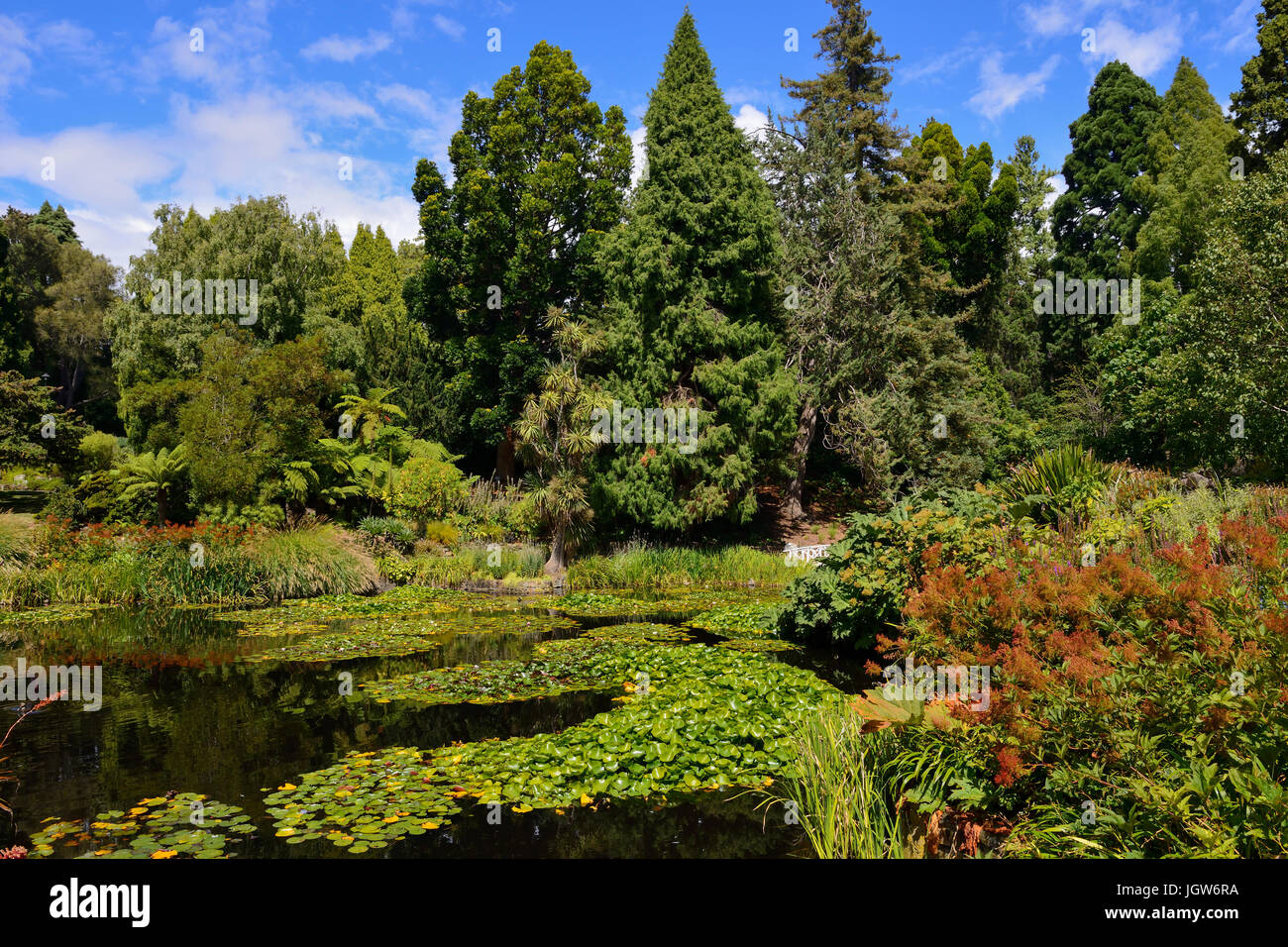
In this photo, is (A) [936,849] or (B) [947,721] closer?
(A) [936,849]

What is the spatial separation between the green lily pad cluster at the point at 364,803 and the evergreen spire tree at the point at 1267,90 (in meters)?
23.7

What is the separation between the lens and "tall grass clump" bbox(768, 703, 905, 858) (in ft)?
14.5

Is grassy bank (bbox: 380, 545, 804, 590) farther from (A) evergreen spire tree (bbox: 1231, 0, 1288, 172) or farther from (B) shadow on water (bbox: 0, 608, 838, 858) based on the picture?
(A) evergreen spire tree (bbox: 1231, 0, 1288, 172)

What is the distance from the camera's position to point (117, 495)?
16297 millimetres

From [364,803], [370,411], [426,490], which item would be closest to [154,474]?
[370,411]

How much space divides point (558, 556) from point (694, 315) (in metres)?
6.43

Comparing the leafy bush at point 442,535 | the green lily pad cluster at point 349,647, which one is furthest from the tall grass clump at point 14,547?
the leafy bush at point 442,535

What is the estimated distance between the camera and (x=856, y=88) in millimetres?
25406

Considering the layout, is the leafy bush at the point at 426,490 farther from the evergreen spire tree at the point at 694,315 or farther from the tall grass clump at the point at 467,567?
the evergreen spire tree at the point at 694,315

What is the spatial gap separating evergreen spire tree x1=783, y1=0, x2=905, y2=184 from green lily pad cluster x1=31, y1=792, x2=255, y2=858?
2425 centimetres

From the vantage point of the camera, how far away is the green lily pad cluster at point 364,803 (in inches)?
194

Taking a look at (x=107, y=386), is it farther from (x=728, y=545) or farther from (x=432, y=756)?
(x=432, y=756)
